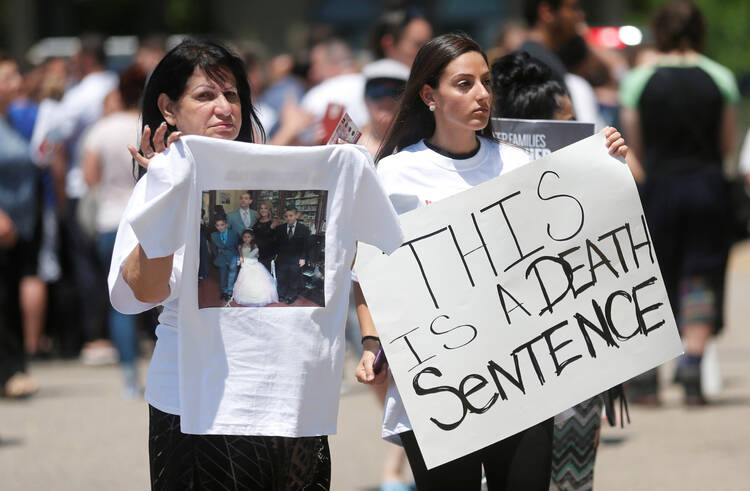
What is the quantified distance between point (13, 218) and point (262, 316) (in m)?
5.73

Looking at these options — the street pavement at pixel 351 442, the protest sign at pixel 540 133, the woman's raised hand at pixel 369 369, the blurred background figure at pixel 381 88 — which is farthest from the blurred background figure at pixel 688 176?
the woman's raised hand at pixel 369 369

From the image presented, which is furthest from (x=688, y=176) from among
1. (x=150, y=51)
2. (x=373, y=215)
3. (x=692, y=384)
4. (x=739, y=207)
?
(x=150, y=51)

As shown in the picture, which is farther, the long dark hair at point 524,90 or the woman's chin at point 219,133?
the long dark hair at point 524,90

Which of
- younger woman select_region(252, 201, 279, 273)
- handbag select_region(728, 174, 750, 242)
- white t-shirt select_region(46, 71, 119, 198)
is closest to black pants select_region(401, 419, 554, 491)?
younger woman select_region(252, 201, 279, 273)

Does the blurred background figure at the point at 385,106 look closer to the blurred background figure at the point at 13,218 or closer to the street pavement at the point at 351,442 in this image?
the street pavement at the point at 351,442

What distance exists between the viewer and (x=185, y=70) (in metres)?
3.33

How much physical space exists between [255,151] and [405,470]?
3.42 meters

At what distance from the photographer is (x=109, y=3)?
96.0 ft

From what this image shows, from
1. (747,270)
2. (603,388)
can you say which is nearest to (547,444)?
(603,388)

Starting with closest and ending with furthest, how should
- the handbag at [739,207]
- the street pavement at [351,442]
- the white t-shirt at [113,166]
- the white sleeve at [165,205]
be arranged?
1. the white sleeve at [165,205]
2. the street pavement at [351,442]
3. the handbag at [739,207]
4. the white t-shirt at [113,166]

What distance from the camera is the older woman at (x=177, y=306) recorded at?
308 centimetres

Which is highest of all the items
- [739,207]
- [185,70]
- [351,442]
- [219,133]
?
[185,70]

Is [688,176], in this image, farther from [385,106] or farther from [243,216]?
[243,216]

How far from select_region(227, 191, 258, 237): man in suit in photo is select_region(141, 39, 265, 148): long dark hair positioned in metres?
0.41
